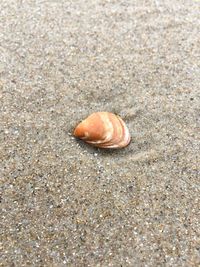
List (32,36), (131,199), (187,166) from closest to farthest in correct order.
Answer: (131,199)
(187,166)
(32,36)

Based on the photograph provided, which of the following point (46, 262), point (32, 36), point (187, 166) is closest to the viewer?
point (46, 262)

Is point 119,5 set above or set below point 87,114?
above

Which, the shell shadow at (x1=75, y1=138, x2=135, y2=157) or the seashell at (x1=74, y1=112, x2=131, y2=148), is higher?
the seashell at (x1=74, y1=112, x2=131, y2=148)

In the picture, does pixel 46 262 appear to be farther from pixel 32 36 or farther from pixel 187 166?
pixel 32 36

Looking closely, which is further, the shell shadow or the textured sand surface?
the shell shadow

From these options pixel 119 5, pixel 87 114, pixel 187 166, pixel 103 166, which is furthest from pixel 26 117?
pixel 119 5
